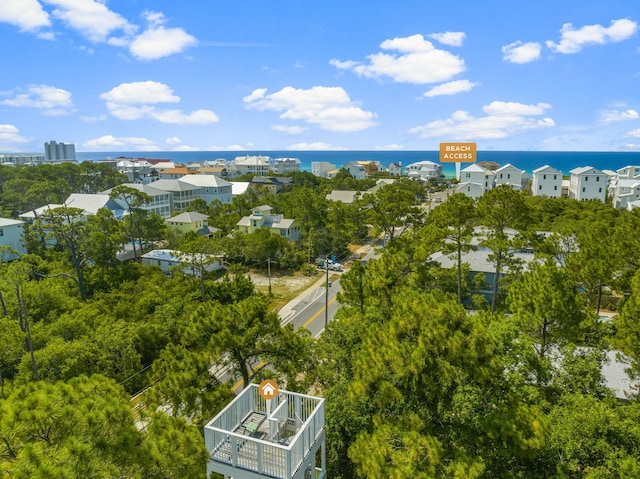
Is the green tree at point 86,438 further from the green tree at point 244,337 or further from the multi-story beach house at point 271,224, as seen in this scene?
the multi-story beach house at point 271,224

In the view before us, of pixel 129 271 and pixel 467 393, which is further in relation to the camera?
pixel 129 271

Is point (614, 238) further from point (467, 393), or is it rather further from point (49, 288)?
point (49, 288)

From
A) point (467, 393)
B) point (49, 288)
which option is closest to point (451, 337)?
point (467, 393)

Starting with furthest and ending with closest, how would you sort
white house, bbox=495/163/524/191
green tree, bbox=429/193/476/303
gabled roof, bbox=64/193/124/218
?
white house, bbox=495/163/524/191 → gabled roof, bbox=64/193/124/218 → green tree, bbox=429/193/476/303

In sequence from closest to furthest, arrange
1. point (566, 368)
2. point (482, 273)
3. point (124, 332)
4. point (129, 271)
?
point (566, 368) < point (124, 332) < point (482, 273) < point (129, 271)

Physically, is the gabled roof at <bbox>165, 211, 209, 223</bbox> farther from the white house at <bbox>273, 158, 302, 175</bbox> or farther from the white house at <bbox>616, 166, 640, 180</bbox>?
the white house at <bbox>273, 158, 302, 175</bbox>

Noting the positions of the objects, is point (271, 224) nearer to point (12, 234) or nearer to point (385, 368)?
point (12, 234)

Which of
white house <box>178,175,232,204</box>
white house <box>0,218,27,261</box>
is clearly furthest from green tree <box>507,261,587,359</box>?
white house <box>178,175,232,204</box>
